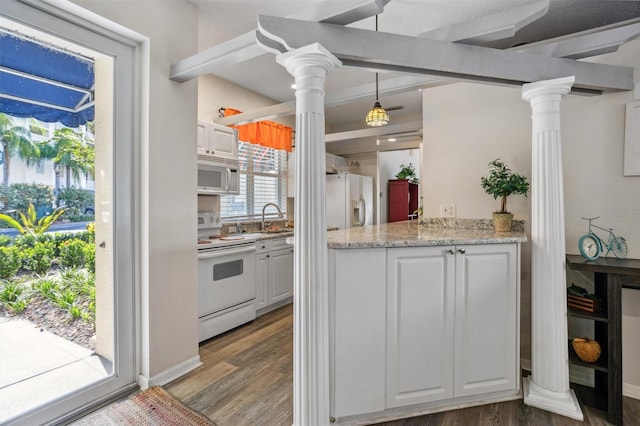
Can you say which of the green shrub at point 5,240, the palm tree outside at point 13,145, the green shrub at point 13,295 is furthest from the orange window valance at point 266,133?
the green shrub at point 13,295

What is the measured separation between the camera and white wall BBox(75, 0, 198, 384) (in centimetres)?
218

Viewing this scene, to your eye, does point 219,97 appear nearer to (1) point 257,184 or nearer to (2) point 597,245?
(1) point 257,184

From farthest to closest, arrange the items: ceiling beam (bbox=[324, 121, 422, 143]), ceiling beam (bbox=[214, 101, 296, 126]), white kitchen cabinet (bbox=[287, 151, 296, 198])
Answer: white kitchen cabinet (bbox=[287, 151, 296, 198]) → ceiling beam (bbox=[324, 121, 422, 143]) → ceiling beam (bbox=[214, 101, 296, 126])

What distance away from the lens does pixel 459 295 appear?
1.95 meters

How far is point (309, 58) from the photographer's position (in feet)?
5.09

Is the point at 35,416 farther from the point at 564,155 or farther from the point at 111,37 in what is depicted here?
the point at 564,155

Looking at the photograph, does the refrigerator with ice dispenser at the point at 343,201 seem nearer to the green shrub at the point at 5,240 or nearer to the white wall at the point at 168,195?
the white wall at the point at 168,195

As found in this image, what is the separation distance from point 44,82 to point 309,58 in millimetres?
1584

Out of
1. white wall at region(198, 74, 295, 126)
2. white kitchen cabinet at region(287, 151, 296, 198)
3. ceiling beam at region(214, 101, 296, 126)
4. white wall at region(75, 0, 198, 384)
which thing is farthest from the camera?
white kitchen cabinet at region(287, 151, 296, 198)

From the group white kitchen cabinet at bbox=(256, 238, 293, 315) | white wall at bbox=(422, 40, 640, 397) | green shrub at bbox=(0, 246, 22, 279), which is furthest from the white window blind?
white wall at bbox=(422, 40, 640, 397)

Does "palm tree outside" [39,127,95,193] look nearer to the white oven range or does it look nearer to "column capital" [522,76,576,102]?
the white oven range

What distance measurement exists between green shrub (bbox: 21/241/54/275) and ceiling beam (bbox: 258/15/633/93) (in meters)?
1.76

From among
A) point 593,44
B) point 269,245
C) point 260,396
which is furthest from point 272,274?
point 593,44

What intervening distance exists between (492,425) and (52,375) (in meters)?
2.61
